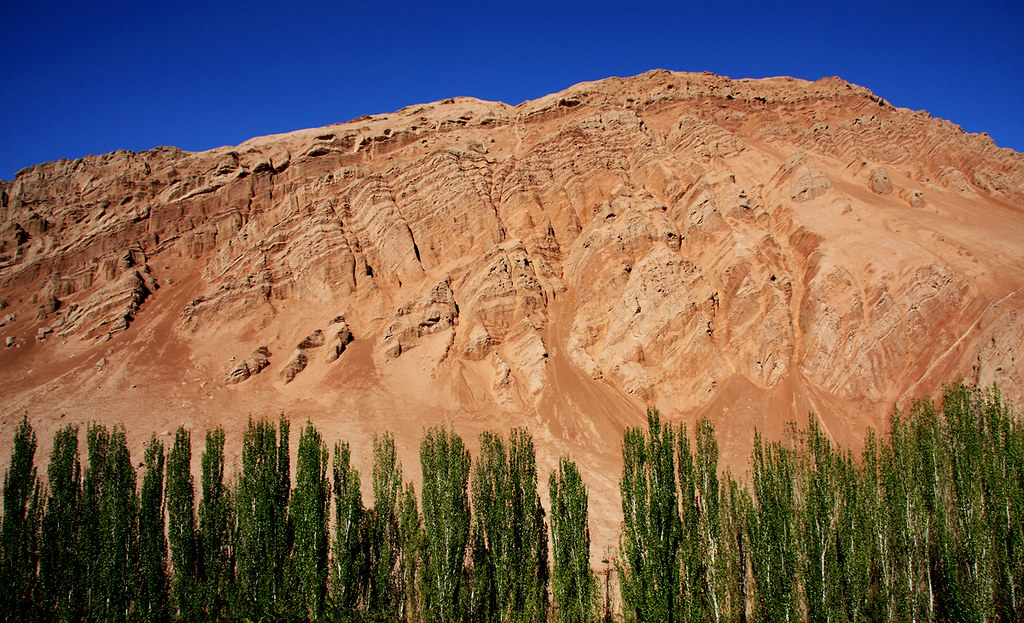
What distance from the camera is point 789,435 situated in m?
35.8

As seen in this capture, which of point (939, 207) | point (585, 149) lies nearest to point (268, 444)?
point (585, 149)

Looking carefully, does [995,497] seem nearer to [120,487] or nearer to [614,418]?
[614,418]

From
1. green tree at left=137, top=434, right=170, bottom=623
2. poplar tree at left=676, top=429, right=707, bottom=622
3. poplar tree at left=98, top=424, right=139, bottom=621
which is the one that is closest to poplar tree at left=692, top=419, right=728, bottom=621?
poplar tree at left=676, top=429, right=707, bottom=622

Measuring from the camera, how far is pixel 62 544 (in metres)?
22.2

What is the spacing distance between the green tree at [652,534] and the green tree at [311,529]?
34.6 ft

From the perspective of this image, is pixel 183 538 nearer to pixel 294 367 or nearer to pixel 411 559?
pixel 411 559

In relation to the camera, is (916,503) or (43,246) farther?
(43,246)

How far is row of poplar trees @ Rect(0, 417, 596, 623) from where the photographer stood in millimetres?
20734

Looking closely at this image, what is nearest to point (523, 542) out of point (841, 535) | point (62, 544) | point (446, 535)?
point (446, 535)

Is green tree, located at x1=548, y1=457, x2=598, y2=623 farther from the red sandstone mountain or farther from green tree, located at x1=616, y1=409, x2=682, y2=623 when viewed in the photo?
the red sandstone mountain

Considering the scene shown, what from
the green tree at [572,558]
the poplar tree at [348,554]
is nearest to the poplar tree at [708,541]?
the green tree at [572,558]

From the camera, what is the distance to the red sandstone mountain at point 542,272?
126 ft

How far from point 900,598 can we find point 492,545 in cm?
1455

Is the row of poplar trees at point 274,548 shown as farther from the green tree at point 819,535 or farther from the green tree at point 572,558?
the green tree at point 819,535
